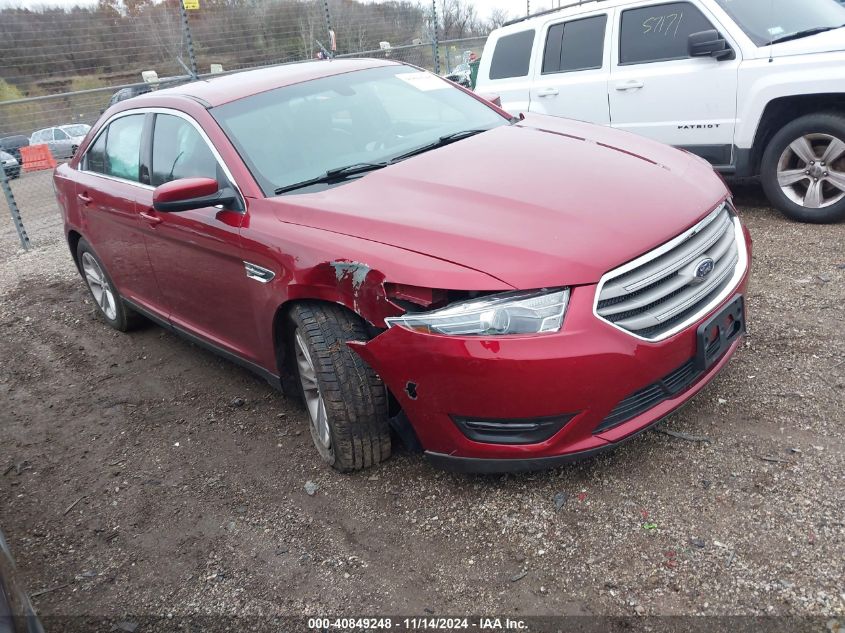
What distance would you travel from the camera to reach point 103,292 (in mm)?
5367

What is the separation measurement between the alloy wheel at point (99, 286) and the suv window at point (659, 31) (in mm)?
4668

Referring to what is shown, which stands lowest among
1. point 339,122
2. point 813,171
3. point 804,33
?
point 813,171

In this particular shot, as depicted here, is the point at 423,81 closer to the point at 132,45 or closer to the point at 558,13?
the point at 558,13

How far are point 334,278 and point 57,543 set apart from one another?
5.57ft

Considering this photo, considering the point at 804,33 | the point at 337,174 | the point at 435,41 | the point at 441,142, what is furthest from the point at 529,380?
the point at 435,41

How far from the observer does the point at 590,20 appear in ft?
21.0

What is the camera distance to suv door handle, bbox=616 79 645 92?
597cm

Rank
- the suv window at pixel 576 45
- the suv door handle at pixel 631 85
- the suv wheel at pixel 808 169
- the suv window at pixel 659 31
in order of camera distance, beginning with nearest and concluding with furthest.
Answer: the suv wheel at pixel 808 169, the suv window at pixel 659 31, the suv door handle at pixel 631 85, the suv window at pixel 576 45

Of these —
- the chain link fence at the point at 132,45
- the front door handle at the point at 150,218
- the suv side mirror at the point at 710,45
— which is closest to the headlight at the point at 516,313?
the front door handle at the point at 150,218

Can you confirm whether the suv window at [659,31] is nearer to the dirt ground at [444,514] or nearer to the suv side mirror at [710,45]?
the suv side mirror at [710,45]

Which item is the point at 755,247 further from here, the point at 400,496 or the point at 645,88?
the point at 400,496

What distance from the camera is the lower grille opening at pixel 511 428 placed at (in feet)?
8.15

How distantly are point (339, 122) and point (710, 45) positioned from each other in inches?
132

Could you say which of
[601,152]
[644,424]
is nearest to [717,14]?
[601,152]
